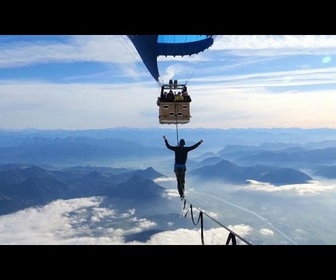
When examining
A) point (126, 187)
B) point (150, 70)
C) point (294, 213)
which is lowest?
point (294, 213)

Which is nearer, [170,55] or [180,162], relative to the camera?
[180,162]
